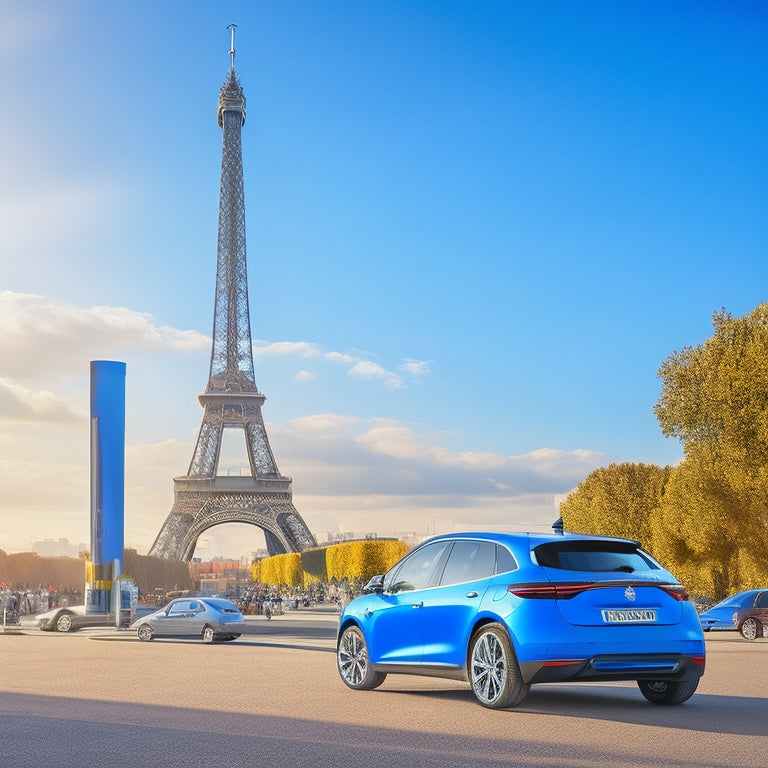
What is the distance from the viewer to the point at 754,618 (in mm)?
28906

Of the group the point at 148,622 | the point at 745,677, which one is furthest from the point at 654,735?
the point at 148,622

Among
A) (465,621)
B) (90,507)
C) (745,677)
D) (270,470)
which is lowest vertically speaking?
(745,677)

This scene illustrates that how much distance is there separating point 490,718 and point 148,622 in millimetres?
19521

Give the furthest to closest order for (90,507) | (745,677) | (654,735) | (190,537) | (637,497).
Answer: (190,537) → (637,497) → (90,507) → (745,677) → (654,735)

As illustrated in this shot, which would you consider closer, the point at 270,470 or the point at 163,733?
the point at 163,733

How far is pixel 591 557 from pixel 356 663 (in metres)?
3.14

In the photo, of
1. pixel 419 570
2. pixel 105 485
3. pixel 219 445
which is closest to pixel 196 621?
pixel 105 485

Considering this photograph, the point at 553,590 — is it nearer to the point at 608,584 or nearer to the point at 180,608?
the point at 608,584

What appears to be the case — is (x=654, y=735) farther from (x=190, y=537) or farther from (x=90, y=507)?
(x=190, y=537)

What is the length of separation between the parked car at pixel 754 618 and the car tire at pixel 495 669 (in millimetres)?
19679

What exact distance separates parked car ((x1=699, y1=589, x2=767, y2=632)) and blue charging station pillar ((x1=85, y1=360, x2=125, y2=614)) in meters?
16.8

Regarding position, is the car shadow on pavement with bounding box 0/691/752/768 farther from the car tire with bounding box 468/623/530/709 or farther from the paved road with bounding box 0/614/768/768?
the car tire with bounding box 468/623/530/709

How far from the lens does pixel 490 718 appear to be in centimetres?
982

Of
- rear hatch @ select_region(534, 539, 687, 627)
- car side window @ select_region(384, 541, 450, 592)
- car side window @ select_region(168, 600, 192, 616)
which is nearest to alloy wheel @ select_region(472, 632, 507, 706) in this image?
rear hatch @ select_region(534, 539, 687, 627)
